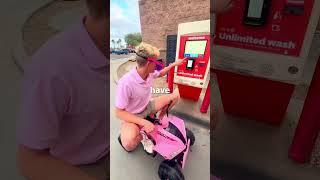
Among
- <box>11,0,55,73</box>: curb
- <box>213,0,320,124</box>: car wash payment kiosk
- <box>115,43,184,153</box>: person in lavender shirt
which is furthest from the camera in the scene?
<box>213,0,320,124</box>: car wash payment kiosk

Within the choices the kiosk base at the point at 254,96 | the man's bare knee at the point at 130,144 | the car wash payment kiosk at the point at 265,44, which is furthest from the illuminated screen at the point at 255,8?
the man's bare knee at the point at 130,144

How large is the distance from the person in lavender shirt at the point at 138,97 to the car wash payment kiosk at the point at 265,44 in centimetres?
48

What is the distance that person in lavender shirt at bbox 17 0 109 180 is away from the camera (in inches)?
17.4

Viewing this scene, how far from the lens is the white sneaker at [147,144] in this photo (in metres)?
0.44

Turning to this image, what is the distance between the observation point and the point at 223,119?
1.10m

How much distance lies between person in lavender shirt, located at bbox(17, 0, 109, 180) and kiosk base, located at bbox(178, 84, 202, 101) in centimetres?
10

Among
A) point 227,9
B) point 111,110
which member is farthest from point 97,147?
point 227,9

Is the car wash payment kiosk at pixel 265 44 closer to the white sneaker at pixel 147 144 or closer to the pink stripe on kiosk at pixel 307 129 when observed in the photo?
the pink stripe on kiosk at pixel 307 129

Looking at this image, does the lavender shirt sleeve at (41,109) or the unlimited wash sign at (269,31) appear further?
the unlimited wash sign at (269,31)

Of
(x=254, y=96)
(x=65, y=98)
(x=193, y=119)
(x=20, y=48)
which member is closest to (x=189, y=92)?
(x=193, y=119)

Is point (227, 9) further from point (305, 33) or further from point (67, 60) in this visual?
point (67, 60)

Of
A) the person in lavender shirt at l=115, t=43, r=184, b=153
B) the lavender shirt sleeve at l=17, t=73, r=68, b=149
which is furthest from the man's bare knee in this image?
the lavender shirt sleeve at l=17, t=73, r=68, b=149

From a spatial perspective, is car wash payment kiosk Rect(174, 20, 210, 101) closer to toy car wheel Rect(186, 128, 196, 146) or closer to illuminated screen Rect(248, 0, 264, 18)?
toy car wheel Rect(186, 128, 196, 146)

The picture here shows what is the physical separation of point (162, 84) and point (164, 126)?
2.5 inches
